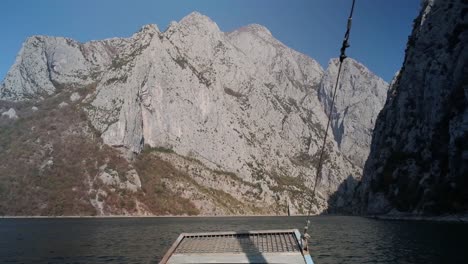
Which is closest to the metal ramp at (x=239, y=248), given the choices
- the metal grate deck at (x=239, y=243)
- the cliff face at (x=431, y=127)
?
the metal grate deck at (x=239, y=243)

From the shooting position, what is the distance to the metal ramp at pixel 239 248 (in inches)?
928

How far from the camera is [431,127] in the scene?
152m

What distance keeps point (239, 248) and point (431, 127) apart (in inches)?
5658

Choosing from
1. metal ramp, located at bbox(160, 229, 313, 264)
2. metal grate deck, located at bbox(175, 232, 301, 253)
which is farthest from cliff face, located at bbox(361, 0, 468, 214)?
metal ramp, located at bbox(160, 229, 313, 264)

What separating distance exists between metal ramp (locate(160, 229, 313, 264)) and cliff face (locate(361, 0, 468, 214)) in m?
108

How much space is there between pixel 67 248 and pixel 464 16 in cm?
14373

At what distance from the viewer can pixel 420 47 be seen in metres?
178

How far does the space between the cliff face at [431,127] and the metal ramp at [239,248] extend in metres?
108

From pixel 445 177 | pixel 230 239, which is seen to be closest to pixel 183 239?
pixel 230 239

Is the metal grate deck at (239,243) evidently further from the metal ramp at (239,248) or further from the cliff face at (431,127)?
the cliff face at (431,127)

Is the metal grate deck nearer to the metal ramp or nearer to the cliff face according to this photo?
the metal ramp

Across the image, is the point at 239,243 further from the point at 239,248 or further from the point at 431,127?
the point at 431,127

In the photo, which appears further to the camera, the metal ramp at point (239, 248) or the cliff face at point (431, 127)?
the cliff face at point (431, 127)

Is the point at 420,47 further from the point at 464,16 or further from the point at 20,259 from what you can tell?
the point at 20,259
